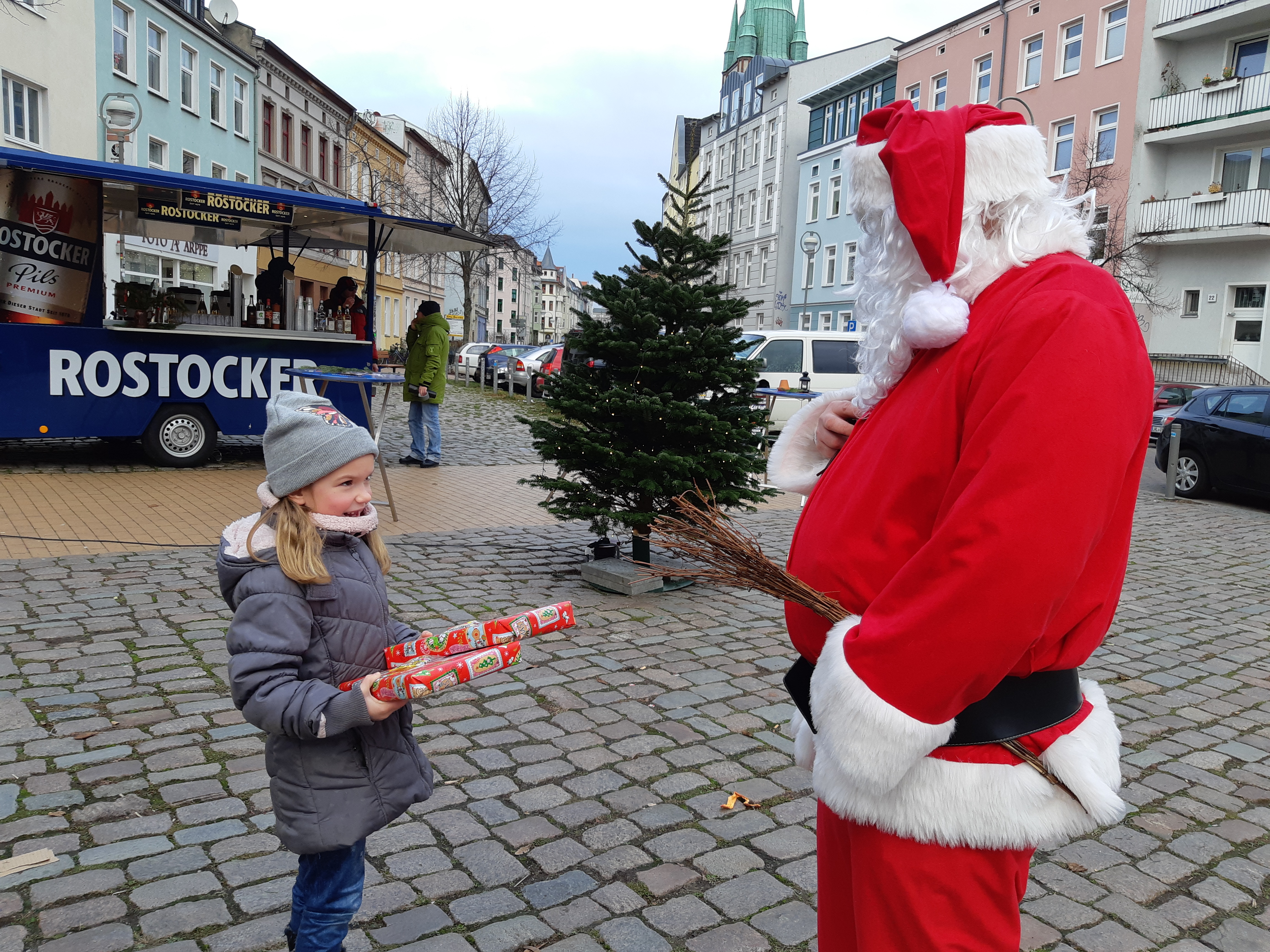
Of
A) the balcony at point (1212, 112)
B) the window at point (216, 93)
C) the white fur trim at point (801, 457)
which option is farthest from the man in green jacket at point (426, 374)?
the window at point (216, 93)

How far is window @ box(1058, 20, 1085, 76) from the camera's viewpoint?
32688 mm

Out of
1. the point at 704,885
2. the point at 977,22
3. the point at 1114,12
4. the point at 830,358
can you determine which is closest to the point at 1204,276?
the point at 1114,12

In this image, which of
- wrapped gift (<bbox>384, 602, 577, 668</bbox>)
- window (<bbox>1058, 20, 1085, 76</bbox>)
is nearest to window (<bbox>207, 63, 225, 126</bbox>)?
window (<bbox>1058, 20, 1085, 76</bbox>)

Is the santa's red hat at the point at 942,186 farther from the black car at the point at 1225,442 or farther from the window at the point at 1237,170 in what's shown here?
the window at the point at 1237,170

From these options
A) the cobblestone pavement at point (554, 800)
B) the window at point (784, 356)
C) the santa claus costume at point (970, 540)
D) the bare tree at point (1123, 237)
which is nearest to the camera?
the santa claus costume at point (970, 540)

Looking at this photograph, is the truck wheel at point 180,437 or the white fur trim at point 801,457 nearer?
the white fur trim at point 801,457

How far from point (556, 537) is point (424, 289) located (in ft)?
202

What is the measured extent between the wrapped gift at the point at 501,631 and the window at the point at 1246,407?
12840mm

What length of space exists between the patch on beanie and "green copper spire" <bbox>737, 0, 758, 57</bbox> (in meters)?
73.0

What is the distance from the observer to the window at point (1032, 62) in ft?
114

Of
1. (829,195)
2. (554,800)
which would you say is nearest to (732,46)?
(829,195)

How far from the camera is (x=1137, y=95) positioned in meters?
30.1

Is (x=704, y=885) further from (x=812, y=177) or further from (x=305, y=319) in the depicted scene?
(x=812, y=177)

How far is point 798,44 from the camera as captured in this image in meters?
70.5
